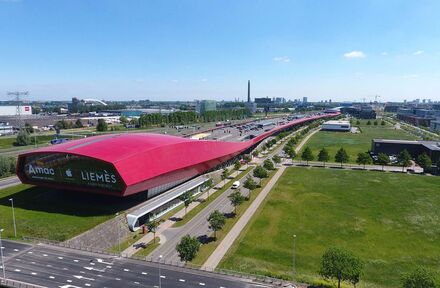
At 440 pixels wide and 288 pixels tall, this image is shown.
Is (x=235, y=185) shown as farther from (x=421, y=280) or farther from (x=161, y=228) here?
(x=421, y=280)

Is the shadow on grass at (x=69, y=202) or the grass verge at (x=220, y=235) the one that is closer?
the grass verge at (x=220, y=235)

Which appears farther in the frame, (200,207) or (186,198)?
(200,207)

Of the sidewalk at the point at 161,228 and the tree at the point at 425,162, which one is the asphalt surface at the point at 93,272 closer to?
the sidewalk at the point at 161,228

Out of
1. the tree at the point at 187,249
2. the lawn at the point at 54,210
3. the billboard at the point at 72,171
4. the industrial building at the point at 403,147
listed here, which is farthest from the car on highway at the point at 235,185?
the industrial building at the point at 403,147

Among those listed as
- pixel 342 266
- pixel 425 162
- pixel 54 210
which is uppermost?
pixel 425 162

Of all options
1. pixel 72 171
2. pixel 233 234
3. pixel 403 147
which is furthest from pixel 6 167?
pixel 403 147

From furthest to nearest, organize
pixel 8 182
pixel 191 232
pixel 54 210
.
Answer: pixel 8 182 → pixel 54 210 → pixel 191 232

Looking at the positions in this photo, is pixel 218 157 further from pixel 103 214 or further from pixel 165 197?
pixel 103 214
